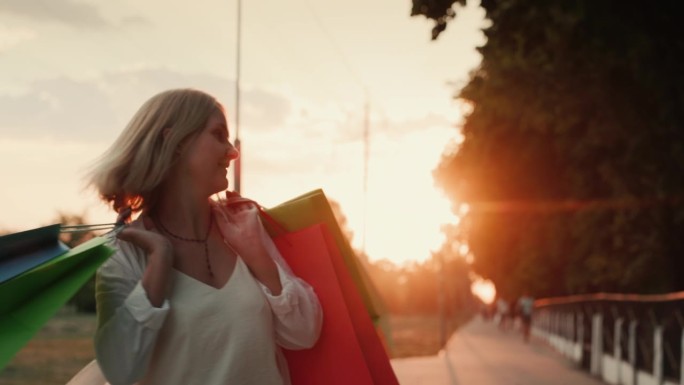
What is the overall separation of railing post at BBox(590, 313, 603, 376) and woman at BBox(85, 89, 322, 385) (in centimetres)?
1903

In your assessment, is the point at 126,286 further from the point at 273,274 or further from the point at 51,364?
the point at 51,364

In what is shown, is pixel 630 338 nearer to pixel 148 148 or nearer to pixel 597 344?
pixel 597 344

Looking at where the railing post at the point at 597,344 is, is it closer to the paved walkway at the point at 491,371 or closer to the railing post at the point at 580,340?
the paved walkway at the point at 491,371

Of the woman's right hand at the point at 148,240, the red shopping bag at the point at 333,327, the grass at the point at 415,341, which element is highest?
the woman's right hand at the point at 148,240

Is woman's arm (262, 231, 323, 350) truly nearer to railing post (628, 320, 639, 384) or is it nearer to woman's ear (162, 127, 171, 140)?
woman's ear (162, 127, 171, 140)

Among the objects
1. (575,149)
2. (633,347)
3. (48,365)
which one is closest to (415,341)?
(48,365)

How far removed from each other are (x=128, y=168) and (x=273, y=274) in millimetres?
495

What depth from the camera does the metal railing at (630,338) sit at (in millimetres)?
14234

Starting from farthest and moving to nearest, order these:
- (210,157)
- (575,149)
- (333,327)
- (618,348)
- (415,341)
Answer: (415,341), (575,149), (618,348), (333,327), (210,157)

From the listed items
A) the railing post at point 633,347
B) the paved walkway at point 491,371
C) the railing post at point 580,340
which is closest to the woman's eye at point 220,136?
the railing post at point 633,347

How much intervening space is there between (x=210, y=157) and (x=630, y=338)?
50.6 feet

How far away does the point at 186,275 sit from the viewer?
313 cm

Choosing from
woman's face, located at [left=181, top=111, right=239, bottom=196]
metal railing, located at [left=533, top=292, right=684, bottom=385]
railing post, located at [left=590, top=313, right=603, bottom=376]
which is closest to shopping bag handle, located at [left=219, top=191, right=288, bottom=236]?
woman's face, located at [left=181, top=111, right=239, bottom=196]

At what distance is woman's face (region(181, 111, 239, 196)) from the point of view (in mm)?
3180
